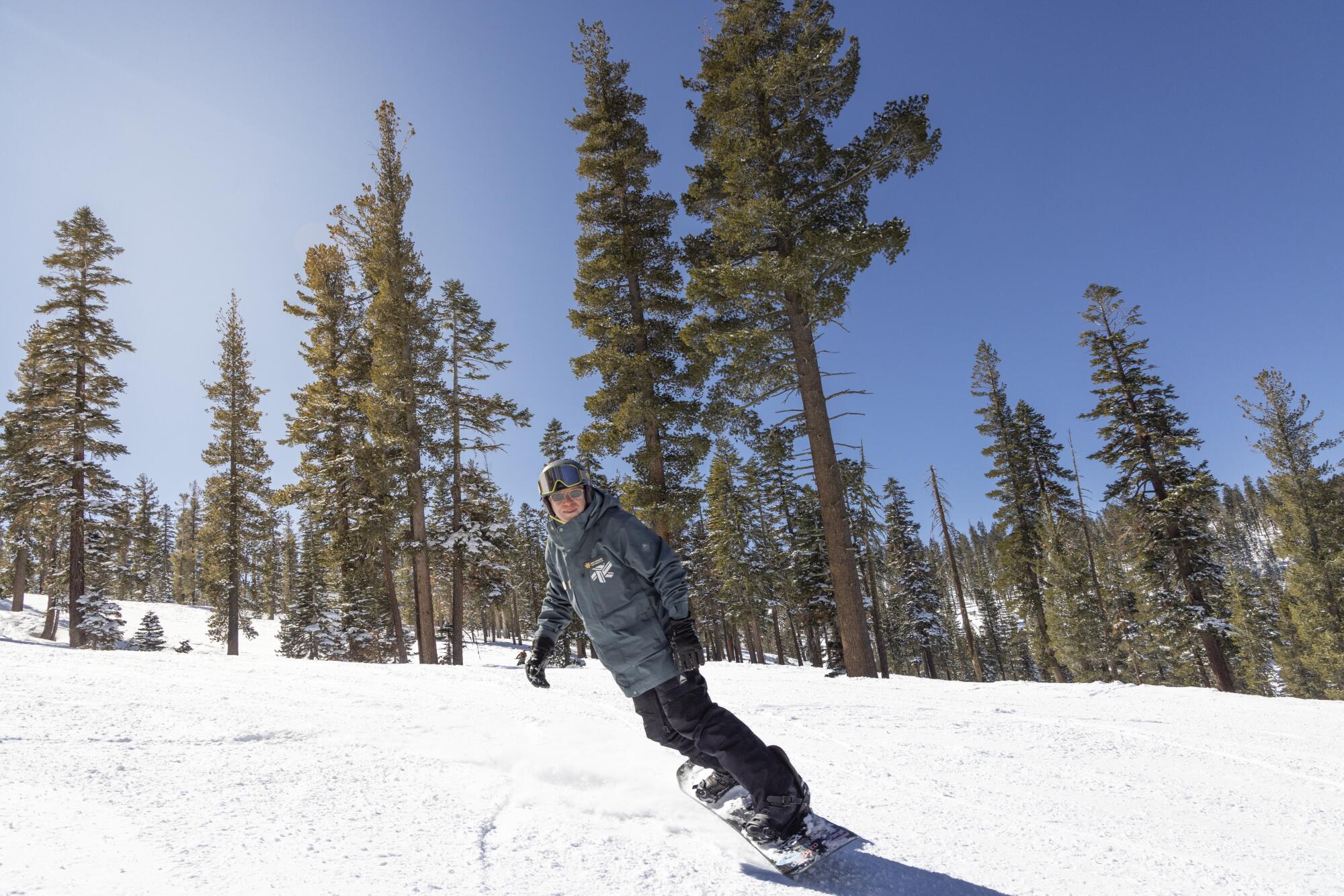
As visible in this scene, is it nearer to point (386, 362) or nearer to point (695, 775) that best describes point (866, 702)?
point (695, 775)

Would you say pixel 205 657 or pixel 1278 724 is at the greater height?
pixel 205 657

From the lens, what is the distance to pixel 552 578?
361cm

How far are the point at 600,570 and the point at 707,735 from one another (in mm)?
953

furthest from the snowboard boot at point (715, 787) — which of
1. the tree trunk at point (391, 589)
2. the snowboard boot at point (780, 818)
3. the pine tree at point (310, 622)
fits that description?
the pine tree at point (310, 622)

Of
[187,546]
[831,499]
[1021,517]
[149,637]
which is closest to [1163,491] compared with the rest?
[1021,517]

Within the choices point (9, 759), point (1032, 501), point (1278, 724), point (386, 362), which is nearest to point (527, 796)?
point (9, 759)

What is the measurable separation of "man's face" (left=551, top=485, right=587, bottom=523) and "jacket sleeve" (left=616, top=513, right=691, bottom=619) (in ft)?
0.86

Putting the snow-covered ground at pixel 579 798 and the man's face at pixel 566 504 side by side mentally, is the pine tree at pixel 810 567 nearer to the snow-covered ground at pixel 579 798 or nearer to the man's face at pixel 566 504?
the snow-covered ground at pixel 579 798

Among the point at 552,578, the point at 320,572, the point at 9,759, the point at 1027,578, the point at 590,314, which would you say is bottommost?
the point at 1027,578

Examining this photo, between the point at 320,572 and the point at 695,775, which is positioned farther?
the point at 320,572

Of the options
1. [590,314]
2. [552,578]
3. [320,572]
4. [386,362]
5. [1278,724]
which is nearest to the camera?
[552,578]

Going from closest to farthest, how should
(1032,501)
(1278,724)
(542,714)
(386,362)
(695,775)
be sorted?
1. (695,775)
2. (542,714)
3. (1278,724)
4. (386,362)
5. (1032,501)

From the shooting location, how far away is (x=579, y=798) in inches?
124

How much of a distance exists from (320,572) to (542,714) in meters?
38.6
